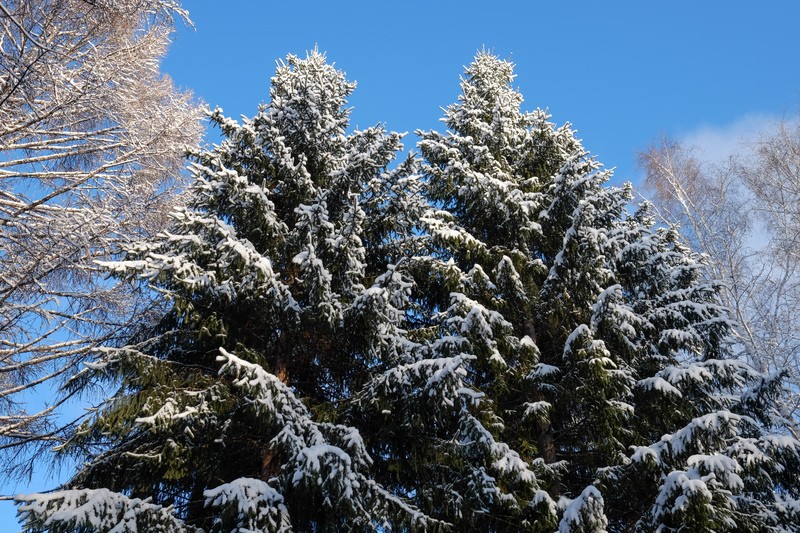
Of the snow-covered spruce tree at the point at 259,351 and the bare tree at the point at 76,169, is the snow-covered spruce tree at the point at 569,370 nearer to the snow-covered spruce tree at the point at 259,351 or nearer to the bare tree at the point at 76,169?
the snow-covered spruce tree at the point at 259,351

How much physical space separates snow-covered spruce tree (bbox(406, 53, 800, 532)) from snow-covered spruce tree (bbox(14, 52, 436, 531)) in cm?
93

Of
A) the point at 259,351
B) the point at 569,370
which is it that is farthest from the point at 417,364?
the point at 569,370

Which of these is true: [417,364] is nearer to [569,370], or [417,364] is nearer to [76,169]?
[569,370]

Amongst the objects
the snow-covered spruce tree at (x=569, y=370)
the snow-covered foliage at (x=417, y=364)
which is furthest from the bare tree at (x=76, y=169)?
the snow-covered spruce tree at (x=569, y=370)

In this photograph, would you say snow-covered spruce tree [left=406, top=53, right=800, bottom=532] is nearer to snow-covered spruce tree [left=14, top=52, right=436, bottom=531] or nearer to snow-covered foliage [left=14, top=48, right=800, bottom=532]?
snow-covered foliage [left=14, top=48, right=800, bottom=532]

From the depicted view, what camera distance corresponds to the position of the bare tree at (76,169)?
7.72 meters

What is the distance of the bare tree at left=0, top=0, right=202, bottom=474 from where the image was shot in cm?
772

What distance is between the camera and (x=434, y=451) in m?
7.32

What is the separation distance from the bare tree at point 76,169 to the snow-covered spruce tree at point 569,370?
14.4 feet

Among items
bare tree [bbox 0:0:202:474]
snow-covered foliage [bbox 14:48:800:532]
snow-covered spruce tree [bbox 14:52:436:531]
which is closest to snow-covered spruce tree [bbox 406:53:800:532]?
snow-covered foliage [bbox 14:48:800:532]

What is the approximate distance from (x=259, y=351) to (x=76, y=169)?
457 cm

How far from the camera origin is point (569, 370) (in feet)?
27.5

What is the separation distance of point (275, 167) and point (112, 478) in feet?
15.5

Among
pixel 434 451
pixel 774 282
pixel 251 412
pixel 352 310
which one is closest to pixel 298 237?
pixel 352 310
